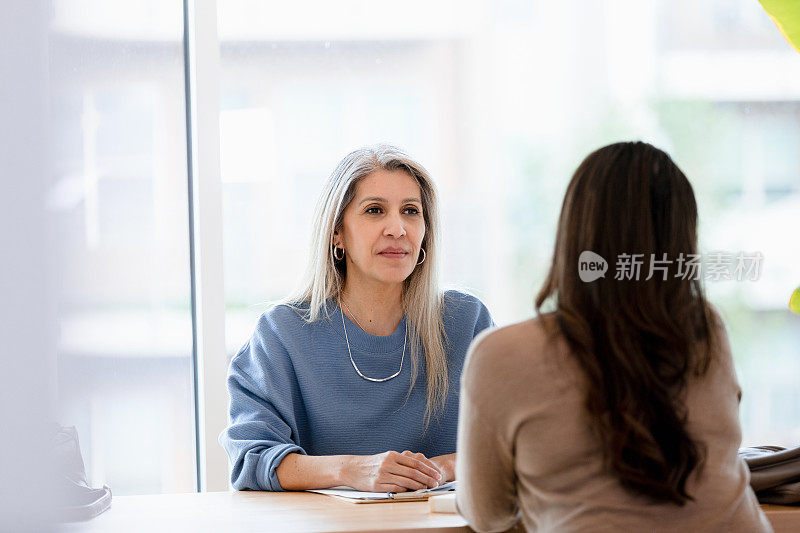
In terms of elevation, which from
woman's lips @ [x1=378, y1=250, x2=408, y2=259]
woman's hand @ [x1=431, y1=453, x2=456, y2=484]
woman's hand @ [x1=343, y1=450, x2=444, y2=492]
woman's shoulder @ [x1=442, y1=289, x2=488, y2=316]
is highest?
woman's lips @ [x1=378, y1=250, x2=408, y2=259]

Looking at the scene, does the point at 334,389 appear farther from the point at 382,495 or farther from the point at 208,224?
the point at 208,224

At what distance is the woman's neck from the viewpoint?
189 cm

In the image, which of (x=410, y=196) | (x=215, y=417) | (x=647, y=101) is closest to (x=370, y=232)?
(x=410, y=196)

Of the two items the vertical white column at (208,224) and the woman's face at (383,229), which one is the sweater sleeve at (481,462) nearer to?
the woman's face at (383,229)

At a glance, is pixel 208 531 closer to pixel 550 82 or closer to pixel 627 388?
pixel 627 388

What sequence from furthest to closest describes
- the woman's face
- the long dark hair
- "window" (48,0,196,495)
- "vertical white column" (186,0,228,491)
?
"vertical white column" (186,0,228,491), the woman's face, "window" (48,0,196,495), the long dark hair

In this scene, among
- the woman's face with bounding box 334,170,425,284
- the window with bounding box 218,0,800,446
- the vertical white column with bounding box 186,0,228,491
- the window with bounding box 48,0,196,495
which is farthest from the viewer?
the window with bounding box 218,0,800,446

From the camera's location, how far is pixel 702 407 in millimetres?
1092

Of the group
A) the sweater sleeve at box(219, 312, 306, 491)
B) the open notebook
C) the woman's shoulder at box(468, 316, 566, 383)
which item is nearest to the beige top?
the woman's shoulder at box(468, 316, 566, 383)

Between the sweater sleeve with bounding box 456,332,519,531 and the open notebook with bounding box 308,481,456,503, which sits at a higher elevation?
the sweater sleeve with bounding box 456,332,519,531

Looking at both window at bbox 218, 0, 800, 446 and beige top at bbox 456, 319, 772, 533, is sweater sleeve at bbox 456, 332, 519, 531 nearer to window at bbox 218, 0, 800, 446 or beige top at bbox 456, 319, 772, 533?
beige top at bbox 456, 319, 772, 533

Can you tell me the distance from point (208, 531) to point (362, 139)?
1576 mm

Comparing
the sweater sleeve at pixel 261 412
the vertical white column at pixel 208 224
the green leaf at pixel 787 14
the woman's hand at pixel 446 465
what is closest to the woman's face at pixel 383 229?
the sweater sleeve at pixel 261 412

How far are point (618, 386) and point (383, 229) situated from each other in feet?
2.99
